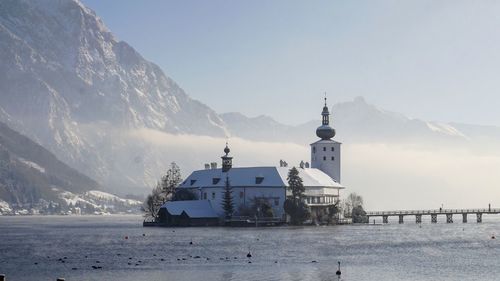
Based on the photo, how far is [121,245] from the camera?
130375 millimetres

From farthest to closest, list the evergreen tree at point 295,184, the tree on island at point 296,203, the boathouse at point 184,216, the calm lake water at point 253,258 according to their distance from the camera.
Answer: the boathouse at point 184,216, the evergreen tree at point 295,184, the tree on island at point 296,203, the calm lake water at point 253,258

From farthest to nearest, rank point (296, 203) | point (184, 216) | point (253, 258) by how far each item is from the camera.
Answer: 1. point (184, 216)
2. point (296, 203)
3. point (253, 258)

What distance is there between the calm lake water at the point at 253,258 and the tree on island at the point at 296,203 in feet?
141

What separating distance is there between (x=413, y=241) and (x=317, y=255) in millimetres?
39171

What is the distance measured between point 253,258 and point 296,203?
9259 centimetres

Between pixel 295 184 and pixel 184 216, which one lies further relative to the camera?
pixel 184 216

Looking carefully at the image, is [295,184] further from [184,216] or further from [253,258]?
[253,258]

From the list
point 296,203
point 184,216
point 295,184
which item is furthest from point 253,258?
point 184,216

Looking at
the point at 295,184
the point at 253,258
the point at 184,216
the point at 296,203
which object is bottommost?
the point at 253,258

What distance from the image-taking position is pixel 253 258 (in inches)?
4045

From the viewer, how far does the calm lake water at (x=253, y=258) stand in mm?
85875

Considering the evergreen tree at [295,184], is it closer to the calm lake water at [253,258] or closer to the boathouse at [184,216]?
the boathouse at [184,216]

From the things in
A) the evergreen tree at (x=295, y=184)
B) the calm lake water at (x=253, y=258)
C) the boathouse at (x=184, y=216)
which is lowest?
the calm lake water at (x=253, y=258)

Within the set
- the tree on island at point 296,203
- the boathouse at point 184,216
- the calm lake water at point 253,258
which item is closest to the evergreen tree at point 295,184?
the tree on island at point 296,203
